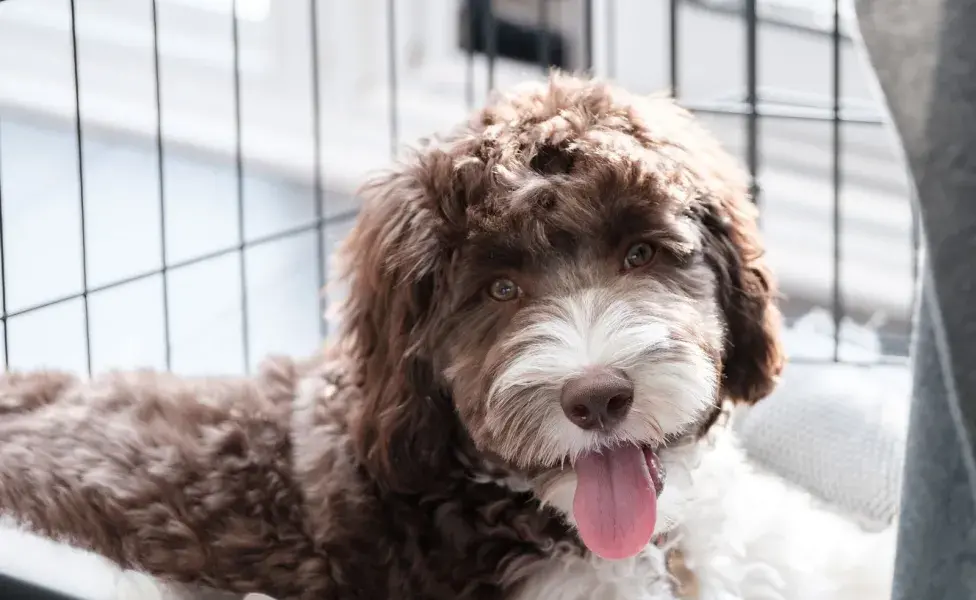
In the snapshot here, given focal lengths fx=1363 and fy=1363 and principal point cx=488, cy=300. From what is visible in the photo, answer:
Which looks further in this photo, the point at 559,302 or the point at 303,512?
the point at 303,512

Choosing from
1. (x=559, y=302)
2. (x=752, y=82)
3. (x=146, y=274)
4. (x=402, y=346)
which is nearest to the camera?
(x=559, y=302)

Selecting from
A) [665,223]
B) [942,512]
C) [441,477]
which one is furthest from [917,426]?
[441,477]

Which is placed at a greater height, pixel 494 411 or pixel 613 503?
pixel 494 411

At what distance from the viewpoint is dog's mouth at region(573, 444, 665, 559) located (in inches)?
70.7

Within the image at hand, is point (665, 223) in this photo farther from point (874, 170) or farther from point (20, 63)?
point (20, 63)

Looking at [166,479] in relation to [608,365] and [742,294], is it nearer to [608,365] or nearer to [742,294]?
[608,365]

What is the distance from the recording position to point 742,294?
1.98m

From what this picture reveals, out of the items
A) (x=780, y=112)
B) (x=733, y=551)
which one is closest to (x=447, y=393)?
(x=733, y=551)

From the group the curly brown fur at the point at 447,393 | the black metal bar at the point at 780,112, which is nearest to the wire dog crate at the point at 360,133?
the black metal bar at the point at 780,112

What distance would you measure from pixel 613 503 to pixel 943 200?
0.73 metres

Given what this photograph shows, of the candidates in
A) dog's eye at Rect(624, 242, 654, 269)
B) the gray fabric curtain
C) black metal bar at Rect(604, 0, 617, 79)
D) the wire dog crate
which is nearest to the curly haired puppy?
dog's eye at Rect(624, 242, 654, 269)

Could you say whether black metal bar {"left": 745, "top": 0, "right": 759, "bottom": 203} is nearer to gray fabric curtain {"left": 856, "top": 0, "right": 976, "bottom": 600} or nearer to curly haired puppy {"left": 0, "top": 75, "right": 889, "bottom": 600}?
curly haired puppy {"left": 0, "top": 75, "right": 889, "bottom": 600}

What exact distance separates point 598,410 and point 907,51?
61 centimetres

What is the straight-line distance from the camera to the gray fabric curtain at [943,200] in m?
1.21
